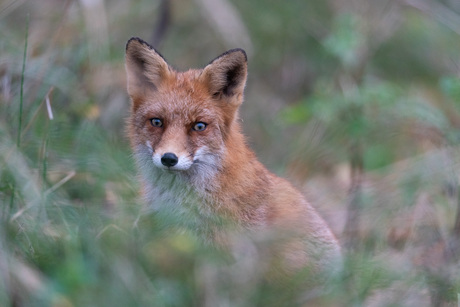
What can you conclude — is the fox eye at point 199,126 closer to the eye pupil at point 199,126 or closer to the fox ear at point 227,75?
the eye pupil at point 199,126

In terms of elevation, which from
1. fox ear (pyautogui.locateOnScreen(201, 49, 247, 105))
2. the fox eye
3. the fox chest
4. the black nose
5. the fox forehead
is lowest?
the fox chest

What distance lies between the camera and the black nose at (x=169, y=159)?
4621mm

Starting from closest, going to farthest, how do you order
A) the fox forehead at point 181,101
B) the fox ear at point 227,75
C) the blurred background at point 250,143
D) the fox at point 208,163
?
the blurred background at point 250,143 → the fox at point 208,163 → the fox forehead at point 181,101 → the fox ear at point 227,75

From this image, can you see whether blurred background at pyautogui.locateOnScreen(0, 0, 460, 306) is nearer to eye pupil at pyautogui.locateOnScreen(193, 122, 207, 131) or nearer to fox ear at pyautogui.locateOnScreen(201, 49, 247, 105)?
eye pupil at pyautogui.locateOnScreen(193, 122, 207, 131)

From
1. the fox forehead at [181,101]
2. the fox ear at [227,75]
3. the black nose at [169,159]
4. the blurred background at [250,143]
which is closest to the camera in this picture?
the blurred background at [250,143]

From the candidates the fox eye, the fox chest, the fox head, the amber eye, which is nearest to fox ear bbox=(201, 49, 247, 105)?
the fox head

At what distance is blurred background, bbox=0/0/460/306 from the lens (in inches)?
150

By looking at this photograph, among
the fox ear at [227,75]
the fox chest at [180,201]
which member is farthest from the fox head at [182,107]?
the fox chest at [180,201]

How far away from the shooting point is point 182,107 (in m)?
4.96

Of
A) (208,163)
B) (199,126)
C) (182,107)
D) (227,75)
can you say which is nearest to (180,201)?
(208,163)

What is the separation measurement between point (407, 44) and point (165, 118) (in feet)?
20.7

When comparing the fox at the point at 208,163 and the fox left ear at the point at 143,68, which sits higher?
the fox left ear at the point at 143,68

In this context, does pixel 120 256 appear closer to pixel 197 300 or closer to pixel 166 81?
pixel 197 300

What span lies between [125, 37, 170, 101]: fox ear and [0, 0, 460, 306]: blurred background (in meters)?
0.51
